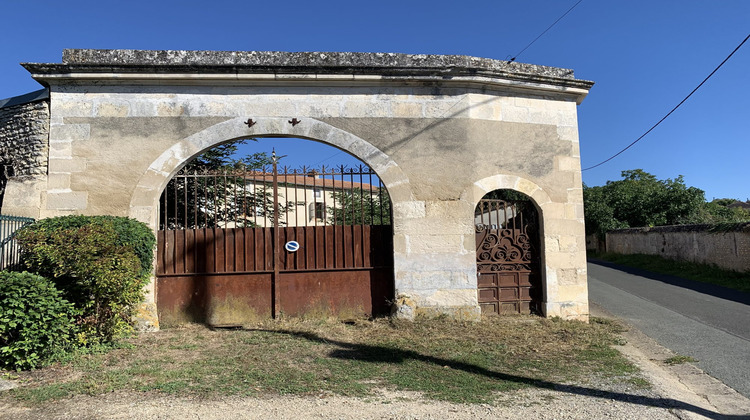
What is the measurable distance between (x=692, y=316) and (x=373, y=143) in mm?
6576

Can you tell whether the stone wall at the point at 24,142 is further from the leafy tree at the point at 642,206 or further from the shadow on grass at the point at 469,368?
the leafy tree at the point at 642,206

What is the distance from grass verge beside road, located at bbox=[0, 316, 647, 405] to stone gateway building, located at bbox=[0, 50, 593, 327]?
2.17 feet

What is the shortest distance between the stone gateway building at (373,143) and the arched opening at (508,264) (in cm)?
2

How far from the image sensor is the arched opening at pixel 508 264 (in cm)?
734

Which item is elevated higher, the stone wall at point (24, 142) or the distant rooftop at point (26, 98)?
the distant rooftop at point (26, 98)

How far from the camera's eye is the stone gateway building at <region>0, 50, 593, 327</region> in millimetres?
6660

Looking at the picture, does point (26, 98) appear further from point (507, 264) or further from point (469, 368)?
point (507, 264)

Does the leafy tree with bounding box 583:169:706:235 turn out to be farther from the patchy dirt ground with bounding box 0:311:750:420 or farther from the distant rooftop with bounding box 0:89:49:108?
the distant rooftop with bounding box 0:89:49:108

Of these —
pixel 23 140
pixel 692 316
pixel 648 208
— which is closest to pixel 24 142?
pixel 23 140

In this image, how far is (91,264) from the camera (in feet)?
16.5

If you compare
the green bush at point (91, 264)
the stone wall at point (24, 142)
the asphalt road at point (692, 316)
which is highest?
the stone wall at point (24, 142)

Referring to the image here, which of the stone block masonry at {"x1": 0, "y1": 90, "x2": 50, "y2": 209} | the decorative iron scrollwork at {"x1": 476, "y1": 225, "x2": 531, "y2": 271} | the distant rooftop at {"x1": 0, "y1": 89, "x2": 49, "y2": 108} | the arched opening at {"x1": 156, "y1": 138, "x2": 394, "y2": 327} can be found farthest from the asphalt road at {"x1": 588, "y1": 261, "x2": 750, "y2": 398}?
the distant rooftop at {"x1": 0, "y1": 89, "x2": 49, "y2": 108}

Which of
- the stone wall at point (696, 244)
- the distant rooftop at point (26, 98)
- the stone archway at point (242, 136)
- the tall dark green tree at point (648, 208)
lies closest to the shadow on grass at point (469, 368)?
the stone archway at point (242, 136)

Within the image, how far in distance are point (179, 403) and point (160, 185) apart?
3742 mm
